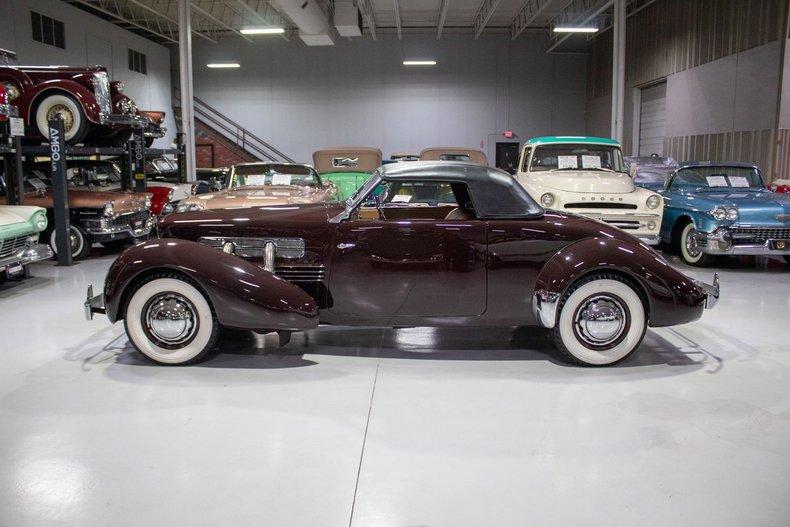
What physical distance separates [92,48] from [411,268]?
1909cm

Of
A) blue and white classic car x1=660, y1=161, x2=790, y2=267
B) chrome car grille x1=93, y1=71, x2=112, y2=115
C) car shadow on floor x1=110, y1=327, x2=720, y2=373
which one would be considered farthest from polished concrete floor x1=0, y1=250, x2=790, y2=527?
chrome car grille x1=93, y1=71, x2=112, y2=115

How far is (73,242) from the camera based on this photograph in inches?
355

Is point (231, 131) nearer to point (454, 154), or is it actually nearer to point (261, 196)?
point (454, 154)

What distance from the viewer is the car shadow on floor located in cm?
432

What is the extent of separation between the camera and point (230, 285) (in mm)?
3951

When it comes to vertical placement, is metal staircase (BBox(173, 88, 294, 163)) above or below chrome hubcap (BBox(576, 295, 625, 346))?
above

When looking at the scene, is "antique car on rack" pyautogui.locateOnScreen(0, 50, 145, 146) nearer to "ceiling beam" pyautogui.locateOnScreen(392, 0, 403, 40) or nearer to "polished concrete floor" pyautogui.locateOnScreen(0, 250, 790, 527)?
"polished concrete floor" pyautogui.locateOnScreen(0, 250, 790, 527)

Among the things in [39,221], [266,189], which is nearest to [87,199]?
[39,221]

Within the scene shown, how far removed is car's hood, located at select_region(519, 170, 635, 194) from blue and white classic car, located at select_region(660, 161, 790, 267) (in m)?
0.92

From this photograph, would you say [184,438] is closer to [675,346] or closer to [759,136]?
[675,346]

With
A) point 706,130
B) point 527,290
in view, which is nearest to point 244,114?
point 706,130

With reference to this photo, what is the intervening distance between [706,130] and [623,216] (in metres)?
10.2

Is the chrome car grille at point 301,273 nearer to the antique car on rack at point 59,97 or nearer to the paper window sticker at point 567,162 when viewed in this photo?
the paper window sticker at point 567,162

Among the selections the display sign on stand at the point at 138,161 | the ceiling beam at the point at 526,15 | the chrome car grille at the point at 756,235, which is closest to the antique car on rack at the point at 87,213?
the display sign on stand at the point at 138,161
